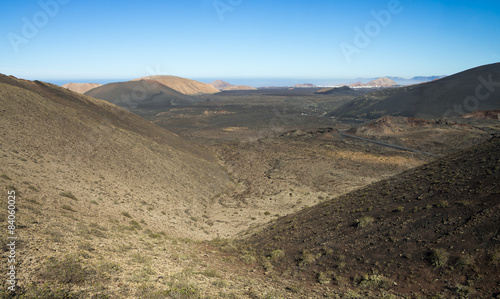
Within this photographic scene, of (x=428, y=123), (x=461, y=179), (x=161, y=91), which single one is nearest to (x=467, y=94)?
(x=428, y=123)

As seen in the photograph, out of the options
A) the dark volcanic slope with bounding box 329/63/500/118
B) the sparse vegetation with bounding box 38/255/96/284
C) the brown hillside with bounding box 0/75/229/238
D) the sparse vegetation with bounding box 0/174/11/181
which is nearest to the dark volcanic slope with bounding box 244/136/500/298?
the brown hillside with bounding box 0/75/229/238

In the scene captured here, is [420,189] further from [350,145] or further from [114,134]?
[350,145]

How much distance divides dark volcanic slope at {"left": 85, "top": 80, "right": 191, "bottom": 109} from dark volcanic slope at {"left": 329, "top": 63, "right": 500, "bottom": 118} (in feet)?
250

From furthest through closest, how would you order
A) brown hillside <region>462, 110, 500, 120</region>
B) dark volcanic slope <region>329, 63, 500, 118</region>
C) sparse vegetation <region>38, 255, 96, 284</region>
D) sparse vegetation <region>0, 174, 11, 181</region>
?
1. dark volcanic slope <region>329, 63, 500, 118</region>
2. brown hillside <region>462, 110, 500, 120</region>
3. sparse vegetation <region>0, 174, 11, 181</region>
4. sparse vegetation <region>38, 255, 96, 284</region>

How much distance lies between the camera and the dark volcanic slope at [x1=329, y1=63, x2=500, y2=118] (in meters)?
76.2

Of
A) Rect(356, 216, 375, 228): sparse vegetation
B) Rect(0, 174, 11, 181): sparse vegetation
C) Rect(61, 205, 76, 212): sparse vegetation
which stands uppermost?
Rect(0, 174, 11, 181): sparse vegetation

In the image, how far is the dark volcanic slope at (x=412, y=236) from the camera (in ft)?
28.7

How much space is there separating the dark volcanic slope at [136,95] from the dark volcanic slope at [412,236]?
117872 mm

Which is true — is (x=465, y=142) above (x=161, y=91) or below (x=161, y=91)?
below

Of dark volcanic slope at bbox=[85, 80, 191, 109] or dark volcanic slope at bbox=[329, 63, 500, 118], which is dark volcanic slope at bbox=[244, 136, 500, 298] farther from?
dark volcanic slope at bbox=[85, 80, 191, 109]

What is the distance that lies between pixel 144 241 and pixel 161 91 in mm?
146935

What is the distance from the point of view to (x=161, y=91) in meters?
149

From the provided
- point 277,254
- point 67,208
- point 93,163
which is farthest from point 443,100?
point 67,208

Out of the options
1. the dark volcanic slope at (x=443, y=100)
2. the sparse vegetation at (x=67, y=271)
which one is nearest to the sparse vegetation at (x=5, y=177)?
the sparse vegetation at (x=67, y=271)
